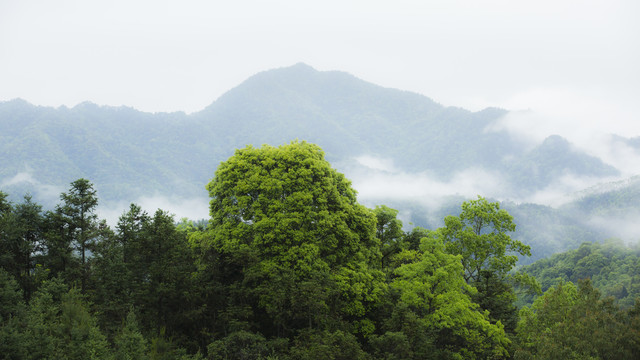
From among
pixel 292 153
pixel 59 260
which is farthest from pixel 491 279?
pixel 59 260

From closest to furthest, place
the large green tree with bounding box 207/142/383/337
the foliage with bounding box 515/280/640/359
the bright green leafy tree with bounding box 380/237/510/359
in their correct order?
the foliage with bounding box 515/280/640/359, the large green tree with bounding box 207/142/383/337, the bright green leafy tree with bounding box 380/237/510/359

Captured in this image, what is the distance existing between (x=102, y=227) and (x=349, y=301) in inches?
635

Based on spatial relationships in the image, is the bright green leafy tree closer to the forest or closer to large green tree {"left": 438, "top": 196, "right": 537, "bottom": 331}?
the forest

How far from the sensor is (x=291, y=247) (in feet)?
93.1

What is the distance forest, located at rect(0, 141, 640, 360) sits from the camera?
21.2 m

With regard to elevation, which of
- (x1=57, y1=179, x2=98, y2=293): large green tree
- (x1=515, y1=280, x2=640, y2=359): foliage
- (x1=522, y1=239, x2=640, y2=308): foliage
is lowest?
(x1=515, y1=280, x2=640, y2=359): foliage

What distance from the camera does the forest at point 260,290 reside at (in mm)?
21239

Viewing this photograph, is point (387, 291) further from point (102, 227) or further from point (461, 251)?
point (102, 227)

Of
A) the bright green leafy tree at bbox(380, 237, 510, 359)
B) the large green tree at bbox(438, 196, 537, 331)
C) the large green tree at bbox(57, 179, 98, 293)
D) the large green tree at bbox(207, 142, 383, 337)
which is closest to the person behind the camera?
the large green tree at bbox(207, 142, 383, 337)

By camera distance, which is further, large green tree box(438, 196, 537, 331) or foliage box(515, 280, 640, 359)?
large green tree box(438, 196, 537, 331)

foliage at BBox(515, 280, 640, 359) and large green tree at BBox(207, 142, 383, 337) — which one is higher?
large green tree at BBox(207, 142, 383, 337)

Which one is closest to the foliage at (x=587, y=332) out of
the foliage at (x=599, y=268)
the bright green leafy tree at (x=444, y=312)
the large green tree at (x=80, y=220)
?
the bright green leafy tree at (x=444, y=312)

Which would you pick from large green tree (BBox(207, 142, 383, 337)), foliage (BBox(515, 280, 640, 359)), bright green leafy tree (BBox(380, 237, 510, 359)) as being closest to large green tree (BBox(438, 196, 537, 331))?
bright green leafy tree (BBox(380, 237, 510, 359))

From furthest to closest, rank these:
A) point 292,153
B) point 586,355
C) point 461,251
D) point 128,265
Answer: point 461,251
point 292,153
point 128,265
point 586,355
